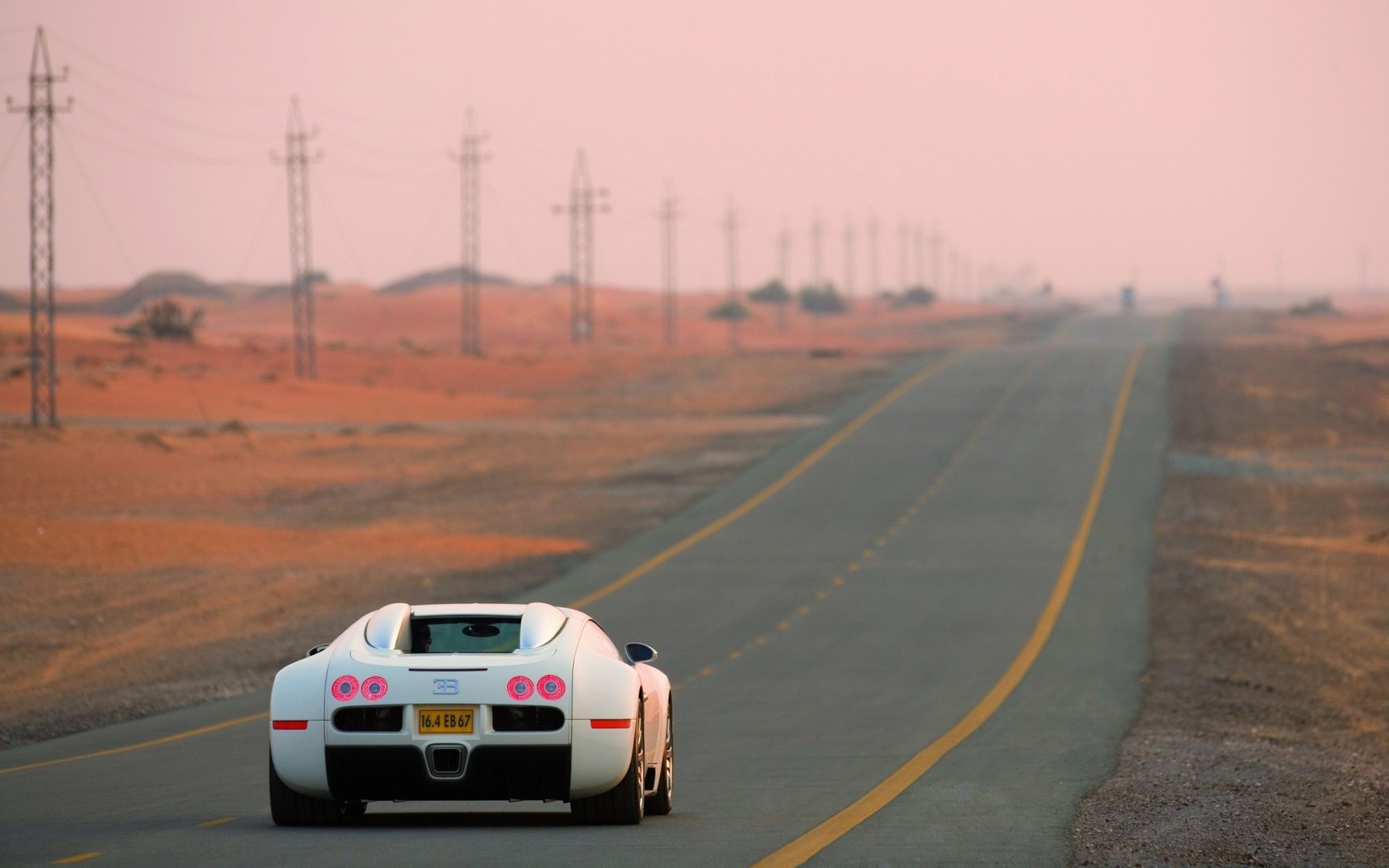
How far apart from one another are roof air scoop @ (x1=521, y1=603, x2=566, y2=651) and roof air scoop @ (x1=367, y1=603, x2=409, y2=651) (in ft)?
2.14

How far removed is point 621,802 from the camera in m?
9.80

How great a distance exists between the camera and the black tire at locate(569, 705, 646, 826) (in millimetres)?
A: 9703

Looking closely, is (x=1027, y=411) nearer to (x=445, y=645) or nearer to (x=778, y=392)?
(x=778, y=392)

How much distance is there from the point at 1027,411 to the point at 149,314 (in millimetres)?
61323

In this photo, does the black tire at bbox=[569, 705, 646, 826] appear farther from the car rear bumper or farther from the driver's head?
the driver's head

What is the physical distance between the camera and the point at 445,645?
391 inches

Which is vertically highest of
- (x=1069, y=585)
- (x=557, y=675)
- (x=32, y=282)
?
(x=32, y=282)

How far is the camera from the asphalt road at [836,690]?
9680mm

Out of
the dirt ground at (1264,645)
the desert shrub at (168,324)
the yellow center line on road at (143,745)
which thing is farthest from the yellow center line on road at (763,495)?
the desert shrub at (168,324)

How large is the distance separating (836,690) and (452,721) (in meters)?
11.1

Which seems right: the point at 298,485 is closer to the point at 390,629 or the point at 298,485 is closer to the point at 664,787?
the point at 664,787

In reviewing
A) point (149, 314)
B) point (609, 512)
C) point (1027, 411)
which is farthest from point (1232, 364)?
point (149, 314)

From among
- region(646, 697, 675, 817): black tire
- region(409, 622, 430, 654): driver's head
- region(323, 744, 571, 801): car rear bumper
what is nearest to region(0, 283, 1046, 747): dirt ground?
region(409, 622, 430, 654): driver's head

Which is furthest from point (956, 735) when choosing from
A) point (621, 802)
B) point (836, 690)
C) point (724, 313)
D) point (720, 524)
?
point (724, 313)
